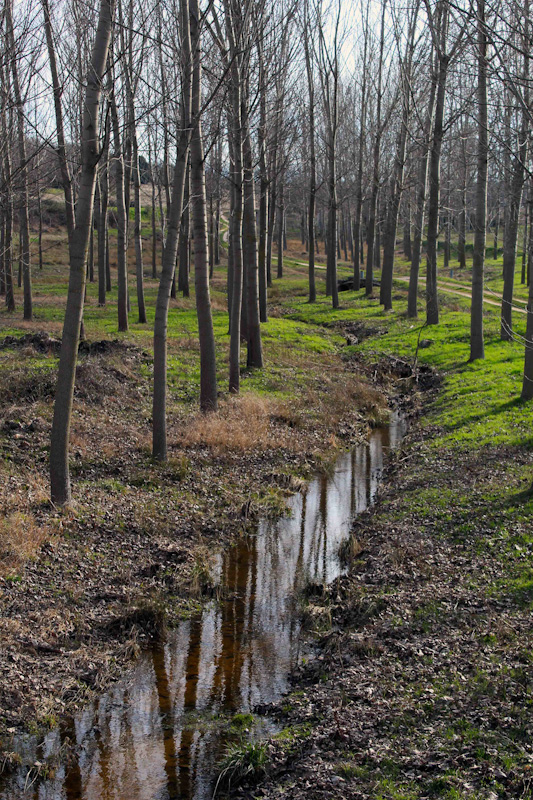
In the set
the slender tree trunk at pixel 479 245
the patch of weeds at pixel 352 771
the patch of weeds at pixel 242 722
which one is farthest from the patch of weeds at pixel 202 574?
the slender tree trunk at pixel 479 245

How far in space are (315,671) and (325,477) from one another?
697cm

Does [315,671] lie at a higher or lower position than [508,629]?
lower

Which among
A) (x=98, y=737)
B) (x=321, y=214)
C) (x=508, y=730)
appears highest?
(x=321, y=214)

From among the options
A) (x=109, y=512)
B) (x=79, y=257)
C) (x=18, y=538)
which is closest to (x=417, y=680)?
(x=18, y=538)

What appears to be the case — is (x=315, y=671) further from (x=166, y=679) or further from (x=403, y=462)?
(x=403, y=462)

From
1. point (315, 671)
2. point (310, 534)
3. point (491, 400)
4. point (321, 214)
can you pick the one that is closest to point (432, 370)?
point (491, 400)

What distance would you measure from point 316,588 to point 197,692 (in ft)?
8.25

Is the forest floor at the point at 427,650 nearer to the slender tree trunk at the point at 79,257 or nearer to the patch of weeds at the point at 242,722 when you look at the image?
the patch of weeds at the point at 242,722

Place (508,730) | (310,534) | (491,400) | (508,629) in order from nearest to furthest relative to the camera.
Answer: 1. (508,730)
2. (508,629)
3. (310,534)
4. (491,400)

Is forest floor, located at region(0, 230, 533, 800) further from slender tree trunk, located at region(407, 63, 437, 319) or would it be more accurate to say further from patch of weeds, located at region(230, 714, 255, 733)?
slender tree trunk, located at region(407, 63, 437, 319)

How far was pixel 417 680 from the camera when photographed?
20.7 ft

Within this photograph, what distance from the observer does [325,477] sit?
13.8m

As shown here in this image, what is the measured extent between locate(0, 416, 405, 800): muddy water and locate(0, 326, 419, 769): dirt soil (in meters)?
0.29

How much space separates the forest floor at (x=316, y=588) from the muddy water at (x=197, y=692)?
299mm
